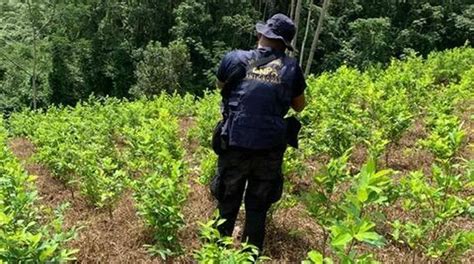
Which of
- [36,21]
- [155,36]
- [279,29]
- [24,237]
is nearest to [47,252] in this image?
[24,237]

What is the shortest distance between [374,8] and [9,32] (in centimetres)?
2273

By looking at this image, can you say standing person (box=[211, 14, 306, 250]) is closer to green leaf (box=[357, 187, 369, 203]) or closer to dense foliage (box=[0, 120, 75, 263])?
dense foliage (box=[0, 120, 75, 263])

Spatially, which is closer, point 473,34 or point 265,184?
point 265,184

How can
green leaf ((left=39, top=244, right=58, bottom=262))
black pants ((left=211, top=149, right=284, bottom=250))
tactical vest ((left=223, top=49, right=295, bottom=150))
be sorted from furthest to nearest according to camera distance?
black pants ((left=211, top=149, right=284, bottom=250))
tactical vest ((left=223, top=49, right=295, bottom=150))
green leaf ((left=39, top=244, right=58, bottom=262))

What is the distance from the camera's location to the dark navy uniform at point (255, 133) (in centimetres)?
357

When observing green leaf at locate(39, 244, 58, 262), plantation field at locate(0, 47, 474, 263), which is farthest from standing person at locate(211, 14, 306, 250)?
green leaf at locate(39, 244, 58, 262)

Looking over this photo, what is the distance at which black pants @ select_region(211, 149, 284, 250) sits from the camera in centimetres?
367

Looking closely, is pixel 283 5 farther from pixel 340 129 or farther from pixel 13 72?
pixel 340 129

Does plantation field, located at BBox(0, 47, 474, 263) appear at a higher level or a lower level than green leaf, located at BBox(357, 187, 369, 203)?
lower

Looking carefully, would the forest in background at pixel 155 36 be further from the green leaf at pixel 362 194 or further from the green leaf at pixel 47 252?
the green leaf at pixel 362 194

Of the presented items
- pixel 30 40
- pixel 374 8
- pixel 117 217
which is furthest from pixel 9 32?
pixel 117 217

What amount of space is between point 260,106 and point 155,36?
103 feet

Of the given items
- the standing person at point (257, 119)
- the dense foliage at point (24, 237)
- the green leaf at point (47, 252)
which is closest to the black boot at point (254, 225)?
the standing person at point (257, 119)

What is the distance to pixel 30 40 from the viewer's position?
31.5m
